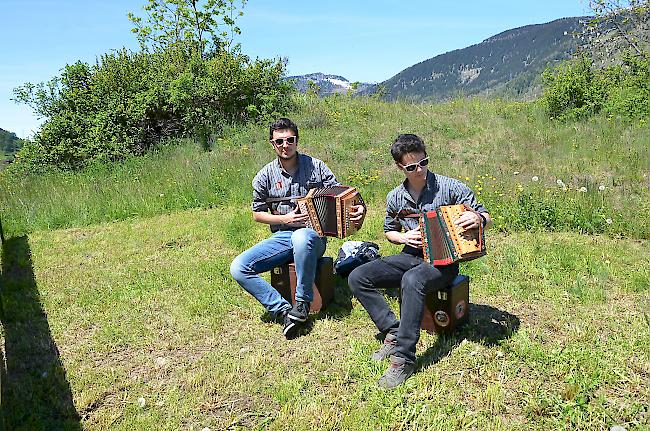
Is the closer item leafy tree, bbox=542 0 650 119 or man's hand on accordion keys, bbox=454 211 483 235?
man's hand on accordion keys, bbox=454 211 483 235

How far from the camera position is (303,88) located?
1802 cm

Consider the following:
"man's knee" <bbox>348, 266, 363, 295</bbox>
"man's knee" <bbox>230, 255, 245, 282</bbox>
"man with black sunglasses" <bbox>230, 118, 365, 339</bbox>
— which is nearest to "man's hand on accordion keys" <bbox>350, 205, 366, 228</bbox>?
"man with black sunglasses" <bbox>230, 118, 365, 339</bbox>

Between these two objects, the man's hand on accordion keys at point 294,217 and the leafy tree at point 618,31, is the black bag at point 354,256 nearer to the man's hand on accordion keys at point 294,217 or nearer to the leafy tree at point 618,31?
the man's hand on accordion keys at point 294,217

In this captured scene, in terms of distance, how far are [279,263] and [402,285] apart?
1450 millimetres

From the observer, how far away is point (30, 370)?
4.21 metres

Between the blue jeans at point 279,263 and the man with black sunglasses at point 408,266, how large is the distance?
62 centimetres

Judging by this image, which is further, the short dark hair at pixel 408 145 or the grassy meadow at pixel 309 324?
the short dark hair at pixel 408 145

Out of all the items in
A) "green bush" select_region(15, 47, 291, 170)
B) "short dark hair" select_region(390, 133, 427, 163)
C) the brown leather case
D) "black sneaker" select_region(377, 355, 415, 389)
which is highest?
"green bush" select_region(15, 47, 291, 170)

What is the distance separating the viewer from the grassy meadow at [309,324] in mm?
3432

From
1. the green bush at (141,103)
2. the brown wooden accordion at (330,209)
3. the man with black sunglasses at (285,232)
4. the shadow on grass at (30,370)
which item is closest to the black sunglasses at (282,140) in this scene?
the man with black sunglasses at (285,232)

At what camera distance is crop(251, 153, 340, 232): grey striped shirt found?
16.0ft

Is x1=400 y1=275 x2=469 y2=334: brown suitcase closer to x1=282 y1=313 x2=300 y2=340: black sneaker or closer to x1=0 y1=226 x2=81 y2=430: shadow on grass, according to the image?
x1=282 y1=313 x2=300 y2=340: black sneaker

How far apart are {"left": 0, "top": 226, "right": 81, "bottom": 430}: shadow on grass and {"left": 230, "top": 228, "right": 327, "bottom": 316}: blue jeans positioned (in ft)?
5.43

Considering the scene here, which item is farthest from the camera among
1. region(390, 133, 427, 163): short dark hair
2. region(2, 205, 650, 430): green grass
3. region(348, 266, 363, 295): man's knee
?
region(348, 266, 363, 295): man's knee
